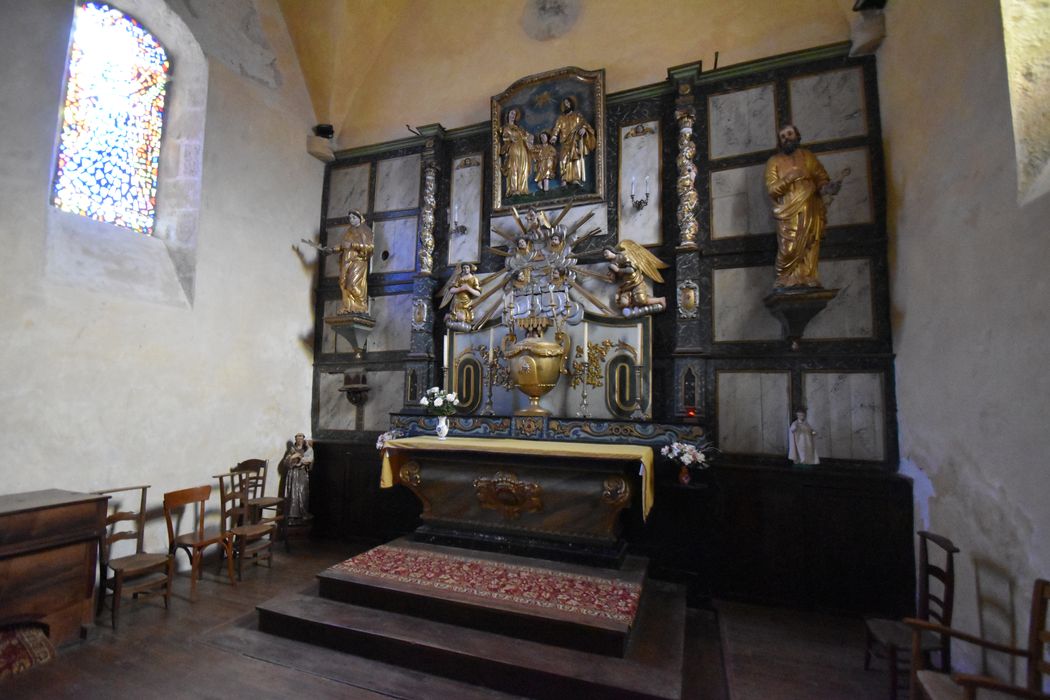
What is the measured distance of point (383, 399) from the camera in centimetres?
687

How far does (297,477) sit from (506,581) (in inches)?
143

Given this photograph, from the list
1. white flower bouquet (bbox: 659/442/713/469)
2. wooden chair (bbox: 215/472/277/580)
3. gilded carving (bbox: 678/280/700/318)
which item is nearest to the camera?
white flower bouquet (bbox: 659/442/713/469)

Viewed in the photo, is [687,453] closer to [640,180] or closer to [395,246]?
[640,180]

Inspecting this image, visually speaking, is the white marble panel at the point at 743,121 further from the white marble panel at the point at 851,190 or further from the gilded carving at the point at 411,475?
the gilded carving at the point at 411,475

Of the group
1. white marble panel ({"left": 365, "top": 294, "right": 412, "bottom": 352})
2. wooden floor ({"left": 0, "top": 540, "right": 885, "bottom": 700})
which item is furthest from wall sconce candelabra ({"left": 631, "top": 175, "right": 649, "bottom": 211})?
wooden floor ({"left": 0, "top": 540, "right": 885, "bottom": 700})

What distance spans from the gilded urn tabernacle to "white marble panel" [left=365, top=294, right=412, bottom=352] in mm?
1965

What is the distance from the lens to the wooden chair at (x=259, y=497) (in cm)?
577

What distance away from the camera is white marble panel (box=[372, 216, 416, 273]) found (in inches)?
278

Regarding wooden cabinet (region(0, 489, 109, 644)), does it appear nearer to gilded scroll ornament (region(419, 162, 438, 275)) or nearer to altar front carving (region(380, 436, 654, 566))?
altar front carving (region(380, 436, 654, 566))

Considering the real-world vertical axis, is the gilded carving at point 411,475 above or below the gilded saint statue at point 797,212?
below

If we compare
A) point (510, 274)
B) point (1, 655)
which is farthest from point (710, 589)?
point (1, 655)

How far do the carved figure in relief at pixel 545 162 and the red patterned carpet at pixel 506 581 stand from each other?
14.6 ft

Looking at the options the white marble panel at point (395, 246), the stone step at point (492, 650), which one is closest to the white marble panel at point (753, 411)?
the stone step at point (492, 650)

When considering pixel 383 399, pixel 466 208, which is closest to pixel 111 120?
pixel 466 208
